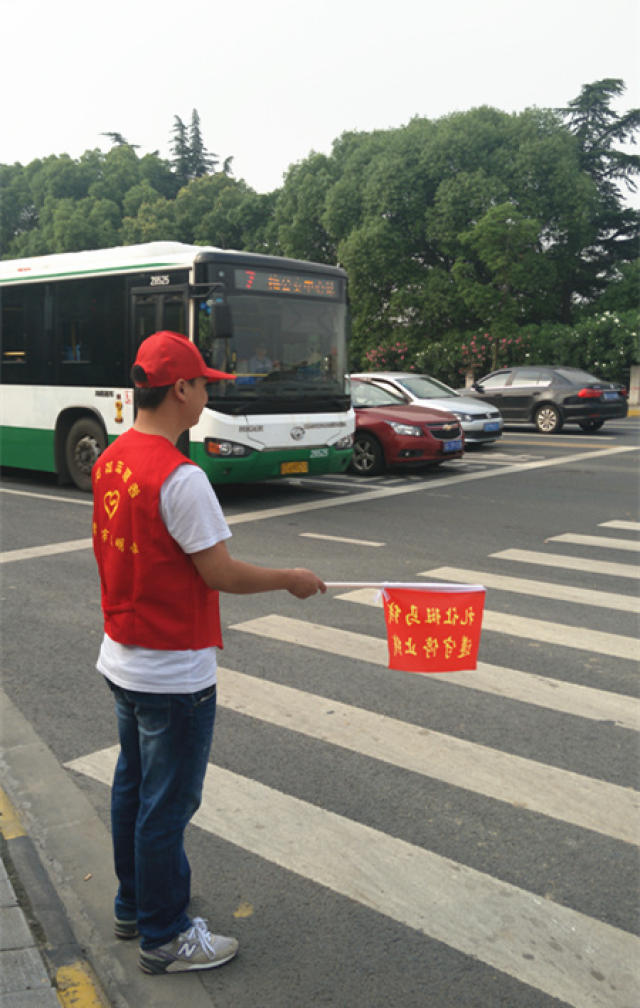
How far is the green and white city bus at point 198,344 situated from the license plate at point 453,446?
251cm

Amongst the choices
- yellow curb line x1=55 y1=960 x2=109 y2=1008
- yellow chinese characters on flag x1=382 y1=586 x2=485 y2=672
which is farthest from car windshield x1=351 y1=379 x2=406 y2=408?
yellow curb line x1=55 y1=960 x2=109 y2=1008

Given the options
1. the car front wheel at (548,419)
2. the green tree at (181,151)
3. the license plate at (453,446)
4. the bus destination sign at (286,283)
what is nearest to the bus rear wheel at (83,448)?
the bus destination sign at (286,283)

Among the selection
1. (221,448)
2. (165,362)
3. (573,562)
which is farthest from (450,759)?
(221,448)

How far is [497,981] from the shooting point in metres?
2.74

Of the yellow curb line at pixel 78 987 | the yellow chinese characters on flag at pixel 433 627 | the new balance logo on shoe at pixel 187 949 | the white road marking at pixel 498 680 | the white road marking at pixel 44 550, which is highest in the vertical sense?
the yellow chinese characters on flag at pixel 433 627

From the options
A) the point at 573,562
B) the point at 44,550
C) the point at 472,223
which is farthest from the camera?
the point at 472,223

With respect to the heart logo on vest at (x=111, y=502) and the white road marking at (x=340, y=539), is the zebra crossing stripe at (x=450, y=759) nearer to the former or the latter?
the heart logo on vest at (x=111, y=502)

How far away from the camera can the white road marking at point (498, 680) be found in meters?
4.82

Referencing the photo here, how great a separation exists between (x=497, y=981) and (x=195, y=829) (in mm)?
1343

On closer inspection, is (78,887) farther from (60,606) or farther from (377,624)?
(60,606)

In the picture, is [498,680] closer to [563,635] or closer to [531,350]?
[563,635]

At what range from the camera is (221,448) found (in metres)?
11.0

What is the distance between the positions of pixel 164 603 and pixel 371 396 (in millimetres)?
13302

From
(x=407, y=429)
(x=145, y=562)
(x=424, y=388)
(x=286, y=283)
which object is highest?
(x=286, y=283)
